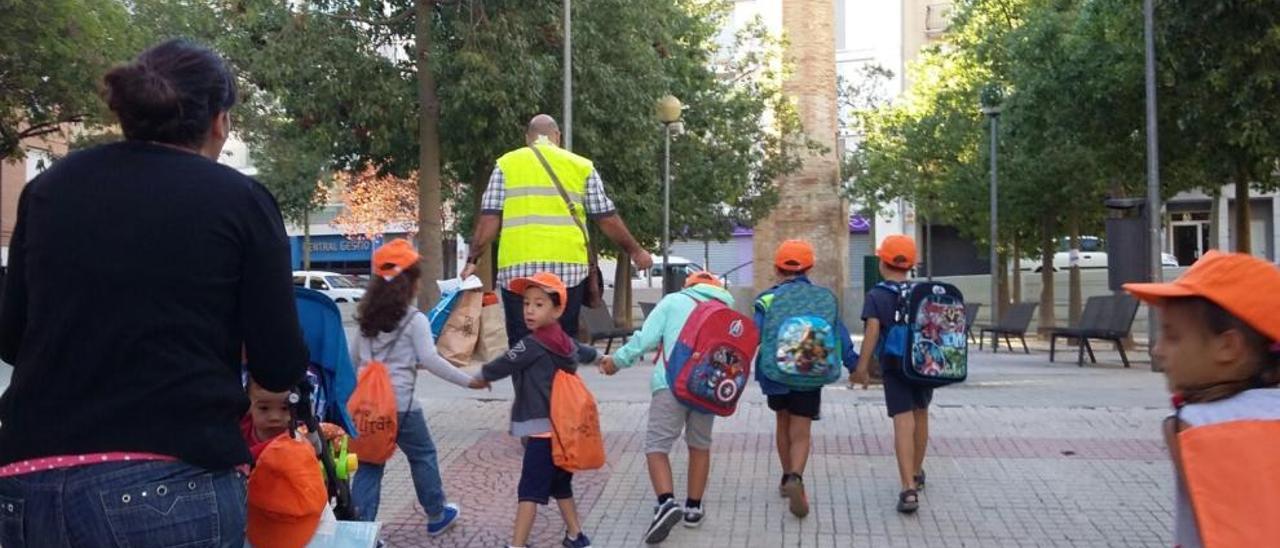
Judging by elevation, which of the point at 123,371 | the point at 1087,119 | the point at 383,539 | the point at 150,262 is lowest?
the point at 383,539

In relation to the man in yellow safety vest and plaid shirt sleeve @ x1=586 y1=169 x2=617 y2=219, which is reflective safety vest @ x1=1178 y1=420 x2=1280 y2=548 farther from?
plaid shirt sleeve @ x1=586 y1=169 x2=617 y2=219

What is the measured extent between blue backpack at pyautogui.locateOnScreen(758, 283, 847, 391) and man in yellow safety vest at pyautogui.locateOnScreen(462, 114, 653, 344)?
74 cm

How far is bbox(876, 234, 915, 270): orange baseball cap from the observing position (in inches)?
280

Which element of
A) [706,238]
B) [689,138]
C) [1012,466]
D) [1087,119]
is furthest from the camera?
[706,238]

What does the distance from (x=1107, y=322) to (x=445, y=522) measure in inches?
533

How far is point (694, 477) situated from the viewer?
6.45m

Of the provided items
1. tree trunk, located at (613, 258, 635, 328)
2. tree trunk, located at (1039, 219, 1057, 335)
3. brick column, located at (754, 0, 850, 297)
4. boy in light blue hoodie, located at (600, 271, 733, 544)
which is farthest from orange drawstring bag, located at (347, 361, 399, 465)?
tree trunk, located at (613, 258, 635, 328)

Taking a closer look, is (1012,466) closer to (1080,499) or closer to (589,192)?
(1080,499)

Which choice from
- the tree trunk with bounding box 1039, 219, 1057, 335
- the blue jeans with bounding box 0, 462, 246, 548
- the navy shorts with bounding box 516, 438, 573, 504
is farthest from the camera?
the tree trunk with bounding box 1039, 219, 1057, 335

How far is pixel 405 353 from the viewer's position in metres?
6.09

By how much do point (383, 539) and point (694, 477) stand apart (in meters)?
1.52

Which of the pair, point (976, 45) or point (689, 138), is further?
point (689, 138)

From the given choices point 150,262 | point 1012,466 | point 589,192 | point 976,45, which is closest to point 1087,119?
point 976,45

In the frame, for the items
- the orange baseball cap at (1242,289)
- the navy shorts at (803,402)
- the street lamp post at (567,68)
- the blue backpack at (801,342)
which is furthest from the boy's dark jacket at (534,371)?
the street lamp post at (567,68)
